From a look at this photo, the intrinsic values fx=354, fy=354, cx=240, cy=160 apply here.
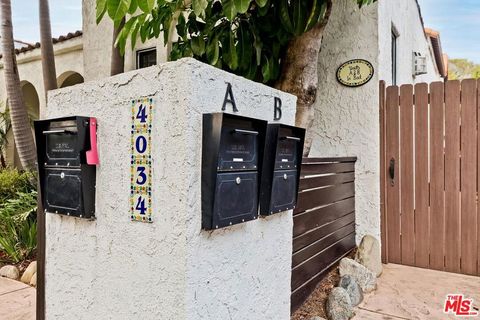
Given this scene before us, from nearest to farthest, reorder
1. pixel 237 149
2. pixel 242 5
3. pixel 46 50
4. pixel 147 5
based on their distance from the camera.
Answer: pixel 237 149 → pixel 147 5 → pixel 242 5 → pixel 46 50

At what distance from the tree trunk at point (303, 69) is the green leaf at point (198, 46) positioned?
894 mm

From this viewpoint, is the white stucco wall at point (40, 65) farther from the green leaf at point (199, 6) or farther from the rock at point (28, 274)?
the green leaf at point (199, 6)

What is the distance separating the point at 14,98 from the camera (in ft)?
18.3

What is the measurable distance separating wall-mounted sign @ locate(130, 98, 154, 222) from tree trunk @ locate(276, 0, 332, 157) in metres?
2.32

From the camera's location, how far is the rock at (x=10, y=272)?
379 cm

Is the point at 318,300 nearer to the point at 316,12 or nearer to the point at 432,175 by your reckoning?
the point at 432,175

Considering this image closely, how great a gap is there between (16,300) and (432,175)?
4.47m

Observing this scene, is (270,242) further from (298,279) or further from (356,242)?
(356,242)

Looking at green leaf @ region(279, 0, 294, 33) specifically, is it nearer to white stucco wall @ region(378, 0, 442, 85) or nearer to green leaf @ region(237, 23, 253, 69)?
green leaf @ region(237, 23, 253, 69)

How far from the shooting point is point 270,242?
2104 mm

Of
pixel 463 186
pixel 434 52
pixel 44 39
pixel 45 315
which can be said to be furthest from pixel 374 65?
pixel 434 52

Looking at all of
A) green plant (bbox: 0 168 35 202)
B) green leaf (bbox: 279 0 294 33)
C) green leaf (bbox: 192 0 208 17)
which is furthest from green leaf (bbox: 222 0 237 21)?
green plant (bbox: 0 168 35 202)

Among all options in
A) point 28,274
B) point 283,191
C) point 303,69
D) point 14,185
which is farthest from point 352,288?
point 14,185

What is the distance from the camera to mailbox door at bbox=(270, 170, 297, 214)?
2004 millimetres
